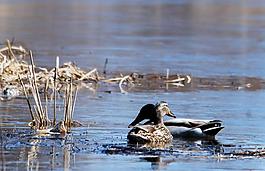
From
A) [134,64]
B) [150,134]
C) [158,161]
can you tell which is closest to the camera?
[158,161]

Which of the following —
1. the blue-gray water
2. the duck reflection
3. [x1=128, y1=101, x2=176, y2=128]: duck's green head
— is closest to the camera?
the duck reflection

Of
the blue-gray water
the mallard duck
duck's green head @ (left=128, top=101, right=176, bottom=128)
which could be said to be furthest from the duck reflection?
duck's green head @ (left=128, top=101, right=176, bottom=128)

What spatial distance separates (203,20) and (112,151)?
35.1 m

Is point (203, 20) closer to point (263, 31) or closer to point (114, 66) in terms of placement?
point (263, 31)

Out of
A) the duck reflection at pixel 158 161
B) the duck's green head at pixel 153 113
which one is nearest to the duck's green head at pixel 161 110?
the duck's green head at pixel 153 113

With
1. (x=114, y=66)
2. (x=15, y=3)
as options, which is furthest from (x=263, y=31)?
(x=15, y=3)

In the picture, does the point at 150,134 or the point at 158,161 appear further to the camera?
the point at 150,134

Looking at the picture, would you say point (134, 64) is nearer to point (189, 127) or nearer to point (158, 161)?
point (189, 127)

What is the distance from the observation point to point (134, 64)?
23000mm

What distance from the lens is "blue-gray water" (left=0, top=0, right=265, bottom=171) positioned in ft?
35.9

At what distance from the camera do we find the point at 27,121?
1372 cm

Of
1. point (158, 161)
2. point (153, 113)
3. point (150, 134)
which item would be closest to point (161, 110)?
point (153, 113)

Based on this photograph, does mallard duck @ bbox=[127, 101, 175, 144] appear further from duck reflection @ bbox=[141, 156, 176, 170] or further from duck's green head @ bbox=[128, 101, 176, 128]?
duck reflection @ bbox=[141, 156, 176, 170]

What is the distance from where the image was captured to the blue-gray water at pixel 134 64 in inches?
430
